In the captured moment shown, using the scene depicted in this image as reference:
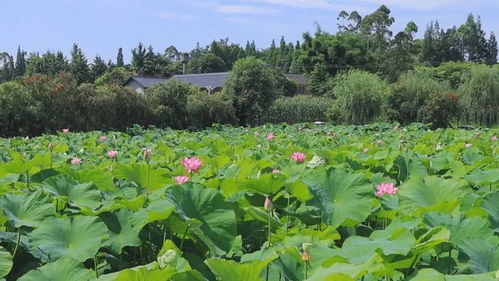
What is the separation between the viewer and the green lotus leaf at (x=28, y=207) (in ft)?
4.07

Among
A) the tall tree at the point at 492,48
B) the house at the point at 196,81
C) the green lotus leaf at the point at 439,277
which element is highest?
the tall tree at the point at 492,48

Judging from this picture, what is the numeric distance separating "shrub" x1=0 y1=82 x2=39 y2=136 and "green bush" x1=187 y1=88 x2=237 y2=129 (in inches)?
213

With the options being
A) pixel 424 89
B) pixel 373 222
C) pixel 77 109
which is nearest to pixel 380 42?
pixel 424 89

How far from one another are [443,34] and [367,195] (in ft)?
269

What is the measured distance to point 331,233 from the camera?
1.26m

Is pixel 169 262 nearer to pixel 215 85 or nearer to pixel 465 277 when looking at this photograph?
pixel 465 277

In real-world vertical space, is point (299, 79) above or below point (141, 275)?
below

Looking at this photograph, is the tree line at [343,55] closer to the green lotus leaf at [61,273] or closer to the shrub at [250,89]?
the shrub at [250,89]

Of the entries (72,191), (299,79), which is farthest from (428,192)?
(299,79)

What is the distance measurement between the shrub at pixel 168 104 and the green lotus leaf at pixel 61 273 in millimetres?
16850

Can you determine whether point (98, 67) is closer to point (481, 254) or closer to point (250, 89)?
point (250, 89)

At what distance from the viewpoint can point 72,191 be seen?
1.43m

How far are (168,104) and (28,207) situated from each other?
1714cm

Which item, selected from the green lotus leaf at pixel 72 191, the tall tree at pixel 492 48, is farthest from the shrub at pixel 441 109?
the tall tree at pixel 492 48
